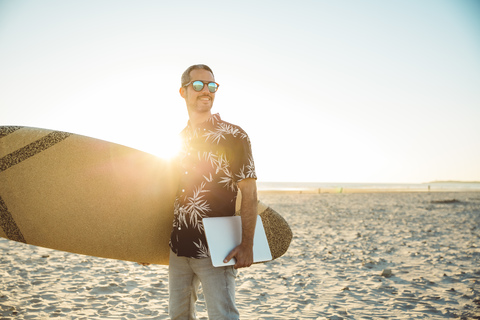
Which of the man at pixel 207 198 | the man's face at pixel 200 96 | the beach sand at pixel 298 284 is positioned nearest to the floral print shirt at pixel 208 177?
the man at pixel 207 198

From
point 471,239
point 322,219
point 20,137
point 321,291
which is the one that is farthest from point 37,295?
point 322,219

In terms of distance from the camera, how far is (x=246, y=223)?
1.60 metres

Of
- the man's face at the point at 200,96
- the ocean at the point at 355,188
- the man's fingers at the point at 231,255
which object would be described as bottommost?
the ocean at the point at 355,188

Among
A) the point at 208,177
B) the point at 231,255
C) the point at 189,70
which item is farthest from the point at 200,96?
the point at 231,255

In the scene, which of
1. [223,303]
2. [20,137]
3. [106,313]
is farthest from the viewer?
[106,313]

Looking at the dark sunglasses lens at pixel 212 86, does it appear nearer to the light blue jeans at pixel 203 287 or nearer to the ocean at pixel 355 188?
the light blue jeans at pixel 203 287

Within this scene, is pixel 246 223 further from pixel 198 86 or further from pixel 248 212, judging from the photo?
pixel 198 86

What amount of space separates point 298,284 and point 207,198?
3091mm

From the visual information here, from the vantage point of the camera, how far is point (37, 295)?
358cm

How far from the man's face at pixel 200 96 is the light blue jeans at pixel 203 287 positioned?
2.70 ft

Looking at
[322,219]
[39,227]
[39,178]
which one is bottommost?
[322,219]

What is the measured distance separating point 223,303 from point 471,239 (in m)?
7.71

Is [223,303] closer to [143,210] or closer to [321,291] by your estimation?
[143,210]

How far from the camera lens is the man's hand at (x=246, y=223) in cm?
158
